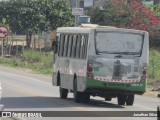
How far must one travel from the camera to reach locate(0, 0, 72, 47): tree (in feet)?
222

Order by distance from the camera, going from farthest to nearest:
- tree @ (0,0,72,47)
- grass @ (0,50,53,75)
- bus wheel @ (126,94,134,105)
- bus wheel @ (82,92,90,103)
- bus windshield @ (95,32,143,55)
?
tree @ (0,0,72,47), grass @ (0,50,53,75), bus wheel @ (126,94,134,105), bus wheel @ (82,92,90,103), bus windshield @ (95,32,143,55)

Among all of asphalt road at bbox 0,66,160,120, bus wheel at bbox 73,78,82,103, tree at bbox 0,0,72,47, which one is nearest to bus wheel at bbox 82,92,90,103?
bus wheel at bbox 73,78,82,103

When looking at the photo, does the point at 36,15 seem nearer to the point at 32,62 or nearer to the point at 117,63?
the point at 32,62

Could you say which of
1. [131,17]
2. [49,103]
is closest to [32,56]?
[131,17]

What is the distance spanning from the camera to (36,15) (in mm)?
67750

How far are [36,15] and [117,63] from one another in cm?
4575

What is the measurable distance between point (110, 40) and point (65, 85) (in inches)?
127

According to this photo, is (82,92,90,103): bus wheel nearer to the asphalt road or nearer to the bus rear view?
the asphalt road

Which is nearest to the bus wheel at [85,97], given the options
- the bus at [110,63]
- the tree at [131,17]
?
the bus at [110,63]

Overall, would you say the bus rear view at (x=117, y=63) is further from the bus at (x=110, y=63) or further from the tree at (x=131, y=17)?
the tree at (x=131, y=17)

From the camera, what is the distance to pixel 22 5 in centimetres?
6981

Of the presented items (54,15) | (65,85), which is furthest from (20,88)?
(54,15)

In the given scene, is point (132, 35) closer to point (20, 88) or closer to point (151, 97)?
point (151, 97)

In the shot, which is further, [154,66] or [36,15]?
[36,15]
